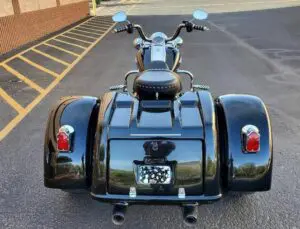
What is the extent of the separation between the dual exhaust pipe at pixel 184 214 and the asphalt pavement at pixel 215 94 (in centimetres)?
62

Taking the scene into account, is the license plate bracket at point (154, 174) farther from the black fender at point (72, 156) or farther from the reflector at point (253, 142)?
the reflector at point (253, 142)

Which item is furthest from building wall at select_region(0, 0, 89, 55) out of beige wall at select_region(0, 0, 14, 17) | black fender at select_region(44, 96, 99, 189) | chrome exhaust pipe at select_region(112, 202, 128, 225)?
chrome exhaust pipe at select_region(112, 202, 128, 225)

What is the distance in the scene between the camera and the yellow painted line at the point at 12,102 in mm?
7129

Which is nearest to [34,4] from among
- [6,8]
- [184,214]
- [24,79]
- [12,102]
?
[6,8]

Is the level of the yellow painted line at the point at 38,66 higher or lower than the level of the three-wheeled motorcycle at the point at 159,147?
lower

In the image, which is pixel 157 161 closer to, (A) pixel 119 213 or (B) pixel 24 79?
(A) pixel 119 213

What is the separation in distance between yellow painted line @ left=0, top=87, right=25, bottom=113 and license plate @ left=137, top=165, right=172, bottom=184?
15.2ft

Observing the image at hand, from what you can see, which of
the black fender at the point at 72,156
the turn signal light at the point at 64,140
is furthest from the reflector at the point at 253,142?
the turn signal light at the point at 64,140

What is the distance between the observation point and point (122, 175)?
3047mm

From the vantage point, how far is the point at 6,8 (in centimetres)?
1384

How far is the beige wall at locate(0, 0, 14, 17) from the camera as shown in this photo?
1343 cm

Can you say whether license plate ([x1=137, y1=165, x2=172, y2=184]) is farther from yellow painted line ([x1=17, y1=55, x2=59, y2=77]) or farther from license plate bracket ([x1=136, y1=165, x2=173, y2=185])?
yellow painted line ([x1=17, y1=55, x2=59, y2=77])

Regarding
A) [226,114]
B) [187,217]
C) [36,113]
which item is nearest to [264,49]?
[36,113]

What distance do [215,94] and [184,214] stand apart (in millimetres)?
4961
